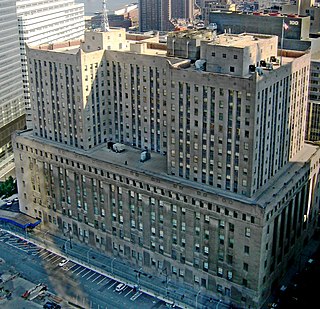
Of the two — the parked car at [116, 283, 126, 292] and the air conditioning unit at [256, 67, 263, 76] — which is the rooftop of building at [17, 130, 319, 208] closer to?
the air conditioning unit at [256, 67, 263, 76]

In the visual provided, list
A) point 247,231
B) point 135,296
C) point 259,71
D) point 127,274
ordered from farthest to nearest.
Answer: point 127,274, point 135,296, point 247,231, point 259,71

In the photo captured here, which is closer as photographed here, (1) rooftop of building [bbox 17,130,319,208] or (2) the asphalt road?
(1) rooftop of building [bbox 17,130,319,208]

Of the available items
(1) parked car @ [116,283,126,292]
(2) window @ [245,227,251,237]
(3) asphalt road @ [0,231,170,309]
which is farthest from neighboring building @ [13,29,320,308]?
(3) asphalt road @ [0,231,170,309]

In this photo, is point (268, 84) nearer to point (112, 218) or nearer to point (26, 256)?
point (112, 218)

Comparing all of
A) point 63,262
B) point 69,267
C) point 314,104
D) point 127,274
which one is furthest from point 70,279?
point 314,104

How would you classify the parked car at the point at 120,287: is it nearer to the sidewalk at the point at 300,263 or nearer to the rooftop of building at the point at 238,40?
the sidewalk at the point at 300,263

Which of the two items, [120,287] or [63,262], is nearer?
[120,287]

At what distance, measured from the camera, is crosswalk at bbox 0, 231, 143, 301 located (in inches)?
5842

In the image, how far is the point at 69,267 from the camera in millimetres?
158875

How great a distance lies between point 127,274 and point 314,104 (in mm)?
91793

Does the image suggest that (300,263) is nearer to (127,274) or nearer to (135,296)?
(135,296)

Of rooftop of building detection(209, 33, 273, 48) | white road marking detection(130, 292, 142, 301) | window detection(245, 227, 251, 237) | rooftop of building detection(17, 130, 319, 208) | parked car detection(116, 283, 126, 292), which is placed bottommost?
white road marking detection(130, 292, 142, 301)

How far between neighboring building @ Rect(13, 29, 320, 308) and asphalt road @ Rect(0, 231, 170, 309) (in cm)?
1058

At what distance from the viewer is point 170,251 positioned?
14875 centimetres
